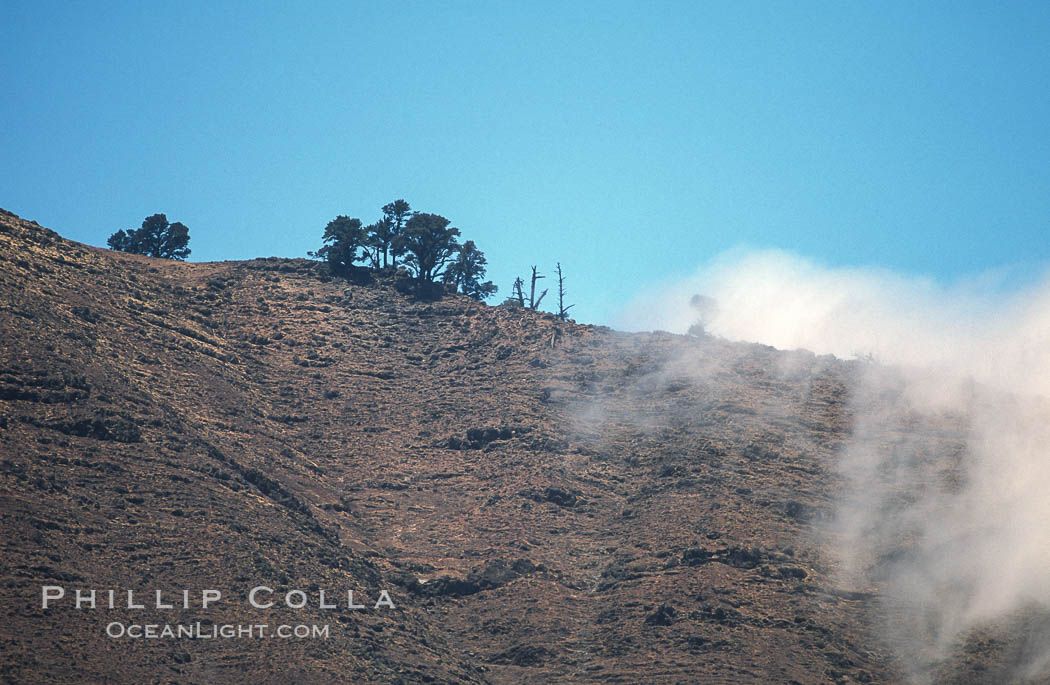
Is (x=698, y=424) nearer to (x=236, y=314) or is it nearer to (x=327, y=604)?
(x=327, y=604)

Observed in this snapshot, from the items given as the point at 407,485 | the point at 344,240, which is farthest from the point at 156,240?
the point at 407,485

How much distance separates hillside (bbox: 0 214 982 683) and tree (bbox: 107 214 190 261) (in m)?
9.97

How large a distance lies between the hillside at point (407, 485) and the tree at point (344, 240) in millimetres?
6084

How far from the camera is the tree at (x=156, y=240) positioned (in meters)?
85.3

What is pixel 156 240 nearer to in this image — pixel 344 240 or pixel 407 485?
pixel 344 240

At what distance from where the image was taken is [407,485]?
57.7 metres

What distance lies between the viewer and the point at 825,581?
158 feet

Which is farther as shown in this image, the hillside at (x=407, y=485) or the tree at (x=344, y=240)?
the tree at (x=344, y=240)

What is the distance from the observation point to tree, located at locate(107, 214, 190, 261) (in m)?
85.3

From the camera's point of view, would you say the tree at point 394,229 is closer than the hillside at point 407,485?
No

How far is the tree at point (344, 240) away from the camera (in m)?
82.1

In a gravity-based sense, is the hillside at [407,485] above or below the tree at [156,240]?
below

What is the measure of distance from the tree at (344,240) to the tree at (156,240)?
12007 millimetres

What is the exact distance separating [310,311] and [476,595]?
1210 inches
